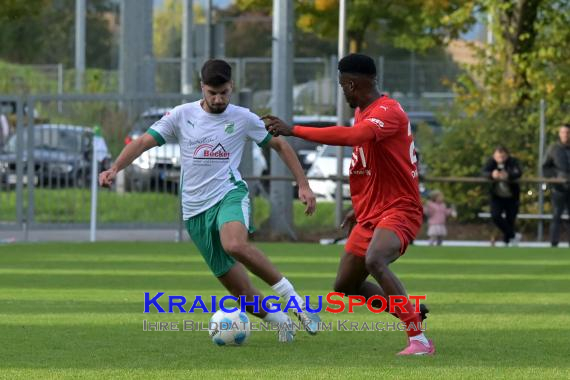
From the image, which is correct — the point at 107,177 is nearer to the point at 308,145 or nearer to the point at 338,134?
the point at 338,134

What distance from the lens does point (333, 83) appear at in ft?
141

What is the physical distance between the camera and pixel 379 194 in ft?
34.3

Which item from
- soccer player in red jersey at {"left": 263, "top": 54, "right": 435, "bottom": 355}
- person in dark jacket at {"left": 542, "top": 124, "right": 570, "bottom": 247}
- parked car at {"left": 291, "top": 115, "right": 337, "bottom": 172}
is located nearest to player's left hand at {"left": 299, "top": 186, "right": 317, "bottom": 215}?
soccer player in red jersey at {"left": 263, "top": 54, "right": 435, "bottom": 355}

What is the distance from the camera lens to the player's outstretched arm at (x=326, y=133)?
9.66 m

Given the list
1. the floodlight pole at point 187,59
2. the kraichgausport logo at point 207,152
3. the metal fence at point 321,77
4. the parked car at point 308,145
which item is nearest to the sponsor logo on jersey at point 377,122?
the kraichgausport logo at point 207,152

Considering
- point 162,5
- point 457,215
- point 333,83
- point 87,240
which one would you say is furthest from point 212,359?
point 162,5

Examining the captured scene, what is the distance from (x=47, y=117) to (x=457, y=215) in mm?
7551

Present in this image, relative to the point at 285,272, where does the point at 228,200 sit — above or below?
above

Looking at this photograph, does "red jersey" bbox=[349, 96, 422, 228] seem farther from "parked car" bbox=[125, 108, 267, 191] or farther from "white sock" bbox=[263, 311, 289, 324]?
"parked car" bbox=[125, 108, 267, 191]

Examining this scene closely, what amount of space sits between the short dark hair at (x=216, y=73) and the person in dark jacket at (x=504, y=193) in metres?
14.1

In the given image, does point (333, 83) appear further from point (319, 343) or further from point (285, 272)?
point (319, 343)

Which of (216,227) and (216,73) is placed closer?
(216,73)

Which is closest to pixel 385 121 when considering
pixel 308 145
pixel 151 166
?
pixel 151 166

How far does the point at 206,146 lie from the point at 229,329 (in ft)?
4.38
